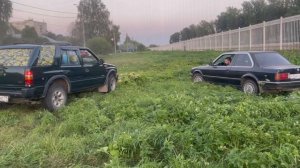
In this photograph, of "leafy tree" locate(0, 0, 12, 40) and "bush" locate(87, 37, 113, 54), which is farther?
"bush" locate(87, 37, 113, 54)

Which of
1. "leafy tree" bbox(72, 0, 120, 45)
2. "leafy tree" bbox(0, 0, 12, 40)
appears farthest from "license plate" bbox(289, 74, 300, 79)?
"leafy tree" bbox(72, 0, 120, 45)

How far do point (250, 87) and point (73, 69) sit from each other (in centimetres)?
498

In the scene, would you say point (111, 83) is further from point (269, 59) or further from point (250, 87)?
point (269, 59)

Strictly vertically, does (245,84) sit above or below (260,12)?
below

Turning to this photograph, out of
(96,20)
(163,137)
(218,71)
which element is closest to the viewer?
(163,137)

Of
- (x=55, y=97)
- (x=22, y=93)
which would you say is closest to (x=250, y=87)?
(x=55, y=97)

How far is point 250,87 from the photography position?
1067 cm

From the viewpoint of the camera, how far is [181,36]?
110 m

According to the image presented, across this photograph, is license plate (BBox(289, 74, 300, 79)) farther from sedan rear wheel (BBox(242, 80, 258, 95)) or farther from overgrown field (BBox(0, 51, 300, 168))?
overgrown field (BBox(0, 51, 300, 168))

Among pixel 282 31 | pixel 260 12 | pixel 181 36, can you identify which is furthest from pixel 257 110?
pixel 181 36

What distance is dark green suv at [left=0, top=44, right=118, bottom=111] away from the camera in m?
8.08

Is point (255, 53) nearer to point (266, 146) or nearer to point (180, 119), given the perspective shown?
point (180, 119)

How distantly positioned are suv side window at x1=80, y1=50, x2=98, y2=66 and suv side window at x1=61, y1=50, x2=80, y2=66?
Answer: 0.37 meters

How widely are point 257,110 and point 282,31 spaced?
16.7m
